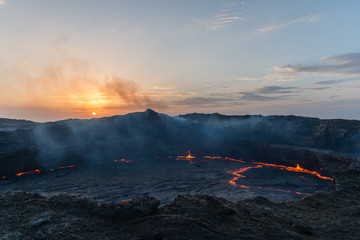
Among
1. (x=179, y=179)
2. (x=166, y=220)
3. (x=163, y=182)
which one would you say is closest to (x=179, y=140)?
(x=179, y=179)

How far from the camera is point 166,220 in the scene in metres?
6.16

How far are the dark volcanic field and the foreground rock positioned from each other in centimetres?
3

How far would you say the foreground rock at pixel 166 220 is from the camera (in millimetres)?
5688

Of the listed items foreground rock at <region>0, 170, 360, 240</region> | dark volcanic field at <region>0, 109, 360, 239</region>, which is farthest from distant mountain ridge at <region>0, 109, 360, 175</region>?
foreground rock at <region>0, 170, 360, 240</region>

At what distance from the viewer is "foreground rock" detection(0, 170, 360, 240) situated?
18.7 ft

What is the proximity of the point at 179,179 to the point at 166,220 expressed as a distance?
1420cm

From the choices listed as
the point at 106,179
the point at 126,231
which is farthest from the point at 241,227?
the point at 106,179

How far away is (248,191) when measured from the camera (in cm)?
1659

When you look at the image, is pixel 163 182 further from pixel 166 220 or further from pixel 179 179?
pixel 166 220

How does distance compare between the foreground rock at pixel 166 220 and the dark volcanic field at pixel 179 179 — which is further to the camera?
the dark volcanic field at pixel 179 179

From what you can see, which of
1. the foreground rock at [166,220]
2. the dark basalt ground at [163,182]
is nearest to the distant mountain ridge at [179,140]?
the dark basalt ground at [163,182]

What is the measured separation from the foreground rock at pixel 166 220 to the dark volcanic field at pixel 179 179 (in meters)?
0.03

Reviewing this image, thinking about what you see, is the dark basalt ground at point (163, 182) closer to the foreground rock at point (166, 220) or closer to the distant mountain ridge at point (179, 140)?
the distant mountain ridge at point (179, 140)

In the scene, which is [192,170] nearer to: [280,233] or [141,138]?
[141,138]
